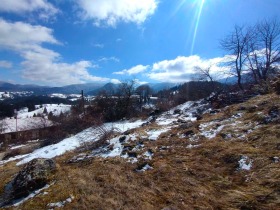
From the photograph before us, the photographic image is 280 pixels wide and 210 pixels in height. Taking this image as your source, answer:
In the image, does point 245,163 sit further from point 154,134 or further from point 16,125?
point 16,125

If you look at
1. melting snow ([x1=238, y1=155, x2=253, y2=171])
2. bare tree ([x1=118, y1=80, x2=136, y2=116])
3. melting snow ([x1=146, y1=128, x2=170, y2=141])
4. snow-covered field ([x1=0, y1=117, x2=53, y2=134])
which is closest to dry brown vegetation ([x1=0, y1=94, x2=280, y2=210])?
melting snow ([x1=238, y1=155, x2=253, y2=171])

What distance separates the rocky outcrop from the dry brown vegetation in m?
0.31

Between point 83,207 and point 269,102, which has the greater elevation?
point 269,102

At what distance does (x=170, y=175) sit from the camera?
536 cm

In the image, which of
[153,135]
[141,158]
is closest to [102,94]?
[153,135]

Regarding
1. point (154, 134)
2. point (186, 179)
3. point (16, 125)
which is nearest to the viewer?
point (186, 179)

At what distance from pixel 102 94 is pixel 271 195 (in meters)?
25.3

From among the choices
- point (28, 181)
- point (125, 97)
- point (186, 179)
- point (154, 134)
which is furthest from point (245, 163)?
point (125, 97)

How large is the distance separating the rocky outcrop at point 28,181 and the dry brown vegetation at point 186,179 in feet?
1.02

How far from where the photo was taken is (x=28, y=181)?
17.2 feet

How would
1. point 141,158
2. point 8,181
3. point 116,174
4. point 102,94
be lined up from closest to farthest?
point 116,174 < point 8,181 < point 141,158 < point 102,94

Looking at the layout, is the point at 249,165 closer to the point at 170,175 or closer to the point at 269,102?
the point at 170,175

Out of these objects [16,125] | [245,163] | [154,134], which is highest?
[245,163]

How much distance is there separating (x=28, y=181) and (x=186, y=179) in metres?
3.63
